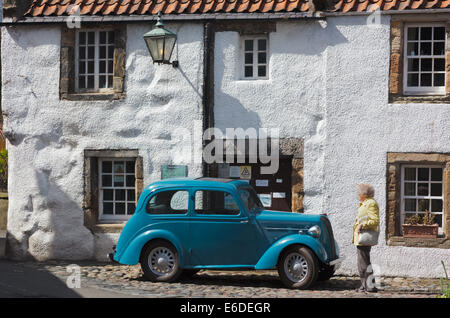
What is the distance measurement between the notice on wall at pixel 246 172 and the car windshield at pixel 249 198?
1681 millimetres

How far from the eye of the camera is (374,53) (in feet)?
42.3

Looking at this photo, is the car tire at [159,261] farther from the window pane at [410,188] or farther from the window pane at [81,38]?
the window pane at [81,38]

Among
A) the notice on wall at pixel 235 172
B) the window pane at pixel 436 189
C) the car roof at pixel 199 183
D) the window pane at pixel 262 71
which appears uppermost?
the window pane at pixel 262 71

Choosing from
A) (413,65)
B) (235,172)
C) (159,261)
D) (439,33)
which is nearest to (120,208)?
(235,172)

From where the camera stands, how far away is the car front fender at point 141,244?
36.6 feet

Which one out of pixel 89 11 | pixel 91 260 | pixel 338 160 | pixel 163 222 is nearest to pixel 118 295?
pixel 163 222

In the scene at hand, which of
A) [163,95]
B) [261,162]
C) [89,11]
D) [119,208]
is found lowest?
[119,208]

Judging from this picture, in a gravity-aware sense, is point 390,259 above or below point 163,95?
below

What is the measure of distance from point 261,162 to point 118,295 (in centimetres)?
444

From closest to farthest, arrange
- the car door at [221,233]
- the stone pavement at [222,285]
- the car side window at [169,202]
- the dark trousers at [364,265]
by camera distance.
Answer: the stone pavement at [222,285], the dark trousers at [364,265], the car door at [221,233], the car side window at [169,202]

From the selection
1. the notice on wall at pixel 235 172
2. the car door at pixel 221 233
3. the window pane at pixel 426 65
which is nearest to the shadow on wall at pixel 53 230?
the notice on wall at pixel 235 172

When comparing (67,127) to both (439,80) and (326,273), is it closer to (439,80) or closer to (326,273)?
A: (326,273)

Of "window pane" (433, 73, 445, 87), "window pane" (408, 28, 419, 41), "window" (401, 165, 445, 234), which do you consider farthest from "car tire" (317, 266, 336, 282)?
"window pane" (408, 28, 419, 41)

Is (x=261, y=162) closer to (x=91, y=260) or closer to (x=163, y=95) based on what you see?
(x=163, y=95)
